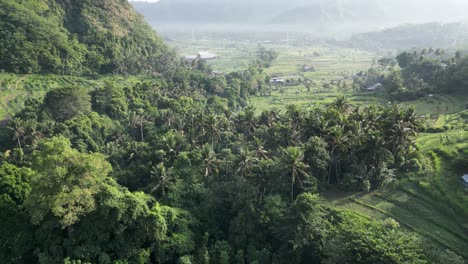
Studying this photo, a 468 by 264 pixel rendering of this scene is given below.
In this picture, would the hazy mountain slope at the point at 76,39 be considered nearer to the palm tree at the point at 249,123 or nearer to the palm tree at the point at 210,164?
the palm tree at the point at 249,123

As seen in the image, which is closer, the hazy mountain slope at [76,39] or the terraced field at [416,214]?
the terraced field at [416,214]

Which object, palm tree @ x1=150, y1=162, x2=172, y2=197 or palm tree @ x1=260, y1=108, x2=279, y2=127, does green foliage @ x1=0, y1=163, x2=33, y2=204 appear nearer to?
palm tree @ x1=150, y1=162, x2=172, y2=197

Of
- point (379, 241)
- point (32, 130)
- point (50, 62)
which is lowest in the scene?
point (379, 241)

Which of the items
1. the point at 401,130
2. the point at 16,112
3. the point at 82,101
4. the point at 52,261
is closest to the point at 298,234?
the point at 401,130

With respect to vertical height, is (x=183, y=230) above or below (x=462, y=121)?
below

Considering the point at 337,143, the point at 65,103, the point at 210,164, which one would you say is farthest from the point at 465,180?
the point at 65,103

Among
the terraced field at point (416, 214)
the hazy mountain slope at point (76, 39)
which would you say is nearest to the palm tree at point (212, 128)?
the terraced field at point (416, 214)

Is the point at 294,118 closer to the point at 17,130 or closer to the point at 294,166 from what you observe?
the point at 294,166

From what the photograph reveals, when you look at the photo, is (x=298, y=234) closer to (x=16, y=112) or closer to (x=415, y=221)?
(x=415, y=221)
